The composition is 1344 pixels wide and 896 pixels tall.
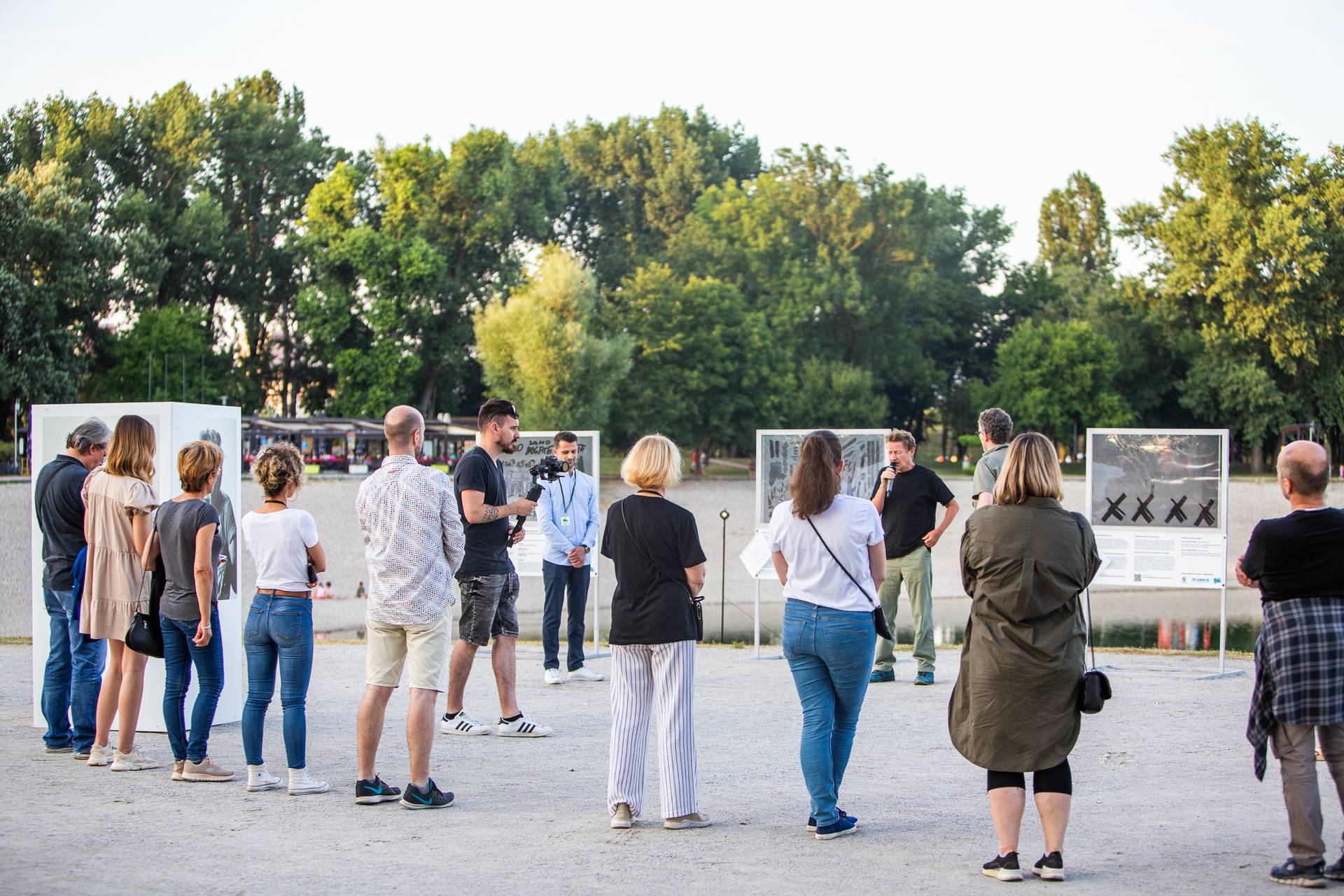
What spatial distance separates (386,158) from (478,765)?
180 feet

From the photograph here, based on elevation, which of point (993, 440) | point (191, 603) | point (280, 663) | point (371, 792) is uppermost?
point (993, 440)

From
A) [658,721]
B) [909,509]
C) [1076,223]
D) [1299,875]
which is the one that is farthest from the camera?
[1076,223]

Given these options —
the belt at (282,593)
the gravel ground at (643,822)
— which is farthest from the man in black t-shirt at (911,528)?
the belt at (282,593)

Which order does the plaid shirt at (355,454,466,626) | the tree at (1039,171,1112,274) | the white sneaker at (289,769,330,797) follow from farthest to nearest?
the tree at (1039,171,1112,274)
the white sneaker at (289,769,330,797)
the plaid shirt at (355,454,466,626)

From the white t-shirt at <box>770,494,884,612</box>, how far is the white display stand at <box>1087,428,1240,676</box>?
19.6 feet

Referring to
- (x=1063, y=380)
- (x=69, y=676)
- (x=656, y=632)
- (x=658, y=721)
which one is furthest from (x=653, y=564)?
(x=1063, y=380)

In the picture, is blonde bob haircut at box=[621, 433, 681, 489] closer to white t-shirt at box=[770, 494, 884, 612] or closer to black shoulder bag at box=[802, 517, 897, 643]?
white t-shirt at box=[770, 494, 884, 612]

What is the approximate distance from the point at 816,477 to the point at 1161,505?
672cm

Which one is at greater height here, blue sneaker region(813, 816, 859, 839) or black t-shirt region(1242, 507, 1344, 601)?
black t-shirt region(1242, 507, 1344, 601)

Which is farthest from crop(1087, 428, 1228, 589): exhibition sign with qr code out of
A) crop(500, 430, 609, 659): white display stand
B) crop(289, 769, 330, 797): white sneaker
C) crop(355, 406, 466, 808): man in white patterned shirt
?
crop(289, 769, 330, 797): white sneaker

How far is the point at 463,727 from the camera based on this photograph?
26.4 feet

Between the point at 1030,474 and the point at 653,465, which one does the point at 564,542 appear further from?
the point at 1030,474

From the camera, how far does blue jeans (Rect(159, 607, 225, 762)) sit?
6.44 m

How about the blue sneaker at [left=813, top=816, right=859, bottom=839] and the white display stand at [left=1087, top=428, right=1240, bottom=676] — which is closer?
the blue sneaker at [left=813, top=816, right=859, bottom=839]
